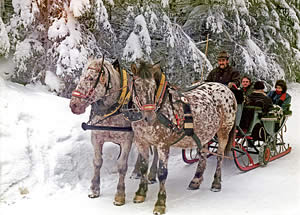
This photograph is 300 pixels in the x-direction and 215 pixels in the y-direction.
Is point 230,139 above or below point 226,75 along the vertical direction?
below

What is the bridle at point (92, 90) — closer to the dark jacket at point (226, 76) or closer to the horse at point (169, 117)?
the horse at point (169, 117)

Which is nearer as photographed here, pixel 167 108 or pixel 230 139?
pixel 167 108

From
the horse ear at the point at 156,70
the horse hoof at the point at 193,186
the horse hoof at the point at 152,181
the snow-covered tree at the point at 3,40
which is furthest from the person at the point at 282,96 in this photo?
the snow-covered tree at the point at 3,40

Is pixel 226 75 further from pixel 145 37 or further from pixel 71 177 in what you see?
pixel 71 177

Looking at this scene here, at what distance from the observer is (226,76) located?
18.3 feet

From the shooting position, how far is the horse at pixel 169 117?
3596mm

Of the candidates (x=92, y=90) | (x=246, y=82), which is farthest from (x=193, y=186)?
(x=246, y=82)

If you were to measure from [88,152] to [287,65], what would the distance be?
26.7 ft

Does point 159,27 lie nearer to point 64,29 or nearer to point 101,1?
point 101,1

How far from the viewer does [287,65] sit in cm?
1038

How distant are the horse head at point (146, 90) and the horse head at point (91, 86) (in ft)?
1.65

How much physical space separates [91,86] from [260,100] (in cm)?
335

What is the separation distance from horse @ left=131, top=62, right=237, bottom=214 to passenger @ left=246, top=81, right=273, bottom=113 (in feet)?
3.34

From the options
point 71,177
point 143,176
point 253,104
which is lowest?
point 71,177
